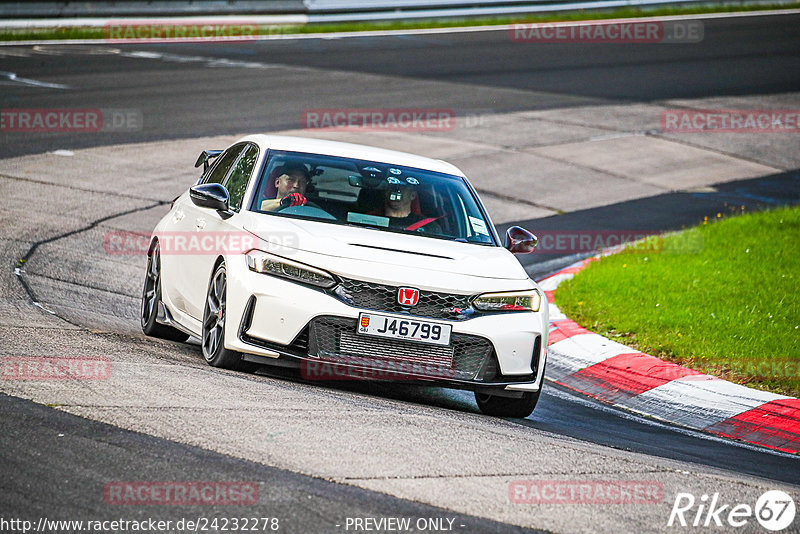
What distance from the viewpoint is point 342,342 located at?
694 cm

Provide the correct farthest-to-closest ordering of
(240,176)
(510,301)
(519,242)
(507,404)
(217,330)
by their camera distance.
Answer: (240,176) → (519,242) → (507,404) → (217,330) → (510,301)

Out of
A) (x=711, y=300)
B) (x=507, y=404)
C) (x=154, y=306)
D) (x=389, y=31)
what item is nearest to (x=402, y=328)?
(x=507, y=404)

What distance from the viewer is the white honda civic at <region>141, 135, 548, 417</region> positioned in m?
6.96

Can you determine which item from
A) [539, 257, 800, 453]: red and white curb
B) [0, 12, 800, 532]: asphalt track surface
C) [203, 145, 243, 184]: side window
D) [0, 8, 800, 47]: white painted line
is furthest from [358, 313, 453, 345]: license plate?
[0, 8, 800, 47]: white painted line

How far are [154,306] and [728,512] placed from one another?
4996mm

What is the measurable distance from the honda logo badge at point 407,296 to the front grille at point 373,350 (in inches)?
9.3

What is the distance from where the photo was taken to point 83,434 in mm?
5398

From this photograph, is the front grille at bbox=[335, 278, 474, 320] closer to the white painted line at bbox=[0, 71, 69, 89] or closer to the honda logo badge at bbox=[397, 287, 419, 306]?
the honda logo badge at bbox=[397, 287, 419, 306]

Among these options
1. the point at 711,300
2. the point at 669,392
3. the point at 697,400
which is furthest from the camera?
the point at 711,300

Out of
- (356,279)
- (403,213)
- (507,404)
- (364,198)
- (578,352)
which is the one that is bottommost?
(578,352)

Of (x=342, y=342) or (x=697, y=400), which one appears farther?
(x=697, y=400)

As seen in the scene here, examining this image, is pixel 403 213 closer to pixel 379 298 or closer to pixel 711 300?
pixel 379 298

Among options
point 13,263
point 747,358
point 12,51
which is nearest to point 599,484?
point 747,358

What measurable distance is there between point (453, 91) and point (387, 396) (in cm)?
1631
